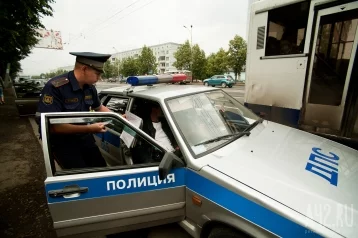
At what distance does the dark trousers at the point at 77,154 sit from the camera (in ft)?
6.96

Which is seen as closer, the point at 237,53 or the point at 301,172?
the point at 301,172

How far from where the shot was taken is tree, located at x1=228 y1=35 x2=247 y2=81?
31136 millimetres

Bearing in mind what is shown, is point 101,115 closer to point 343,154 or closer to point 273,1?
point 343,154

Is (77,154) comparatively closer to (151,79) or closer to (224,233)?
(151,79)

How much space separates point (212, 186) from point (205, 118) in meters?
0.81

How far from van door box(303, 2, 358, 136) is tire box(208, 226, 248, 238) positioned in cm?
316

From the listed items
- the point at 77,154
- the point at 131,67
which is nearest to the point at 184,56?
the point at 131,67

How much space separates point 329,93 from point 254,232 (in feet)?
12.9

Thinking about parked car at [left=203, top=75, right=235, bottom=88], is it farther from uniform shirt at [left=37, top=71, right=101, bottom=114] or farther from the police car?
uniform shirt at [left=37, top=71, right=101, bottom=114]

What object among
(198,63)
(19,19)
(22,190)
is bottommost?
(22,190)

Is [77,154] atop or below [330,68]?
below

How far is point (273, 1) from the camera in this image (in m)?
3.95

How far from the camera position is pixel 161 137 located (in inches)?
93.0

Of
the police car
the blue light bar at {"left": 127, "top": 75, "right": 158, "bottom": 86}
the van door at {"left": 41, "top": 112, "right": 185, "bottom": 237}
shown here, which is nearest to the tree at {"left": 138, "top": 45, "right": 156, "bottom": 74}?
the blue light bar at {"left": 127, "top": 75, "right": 158, "bottom": 86}
